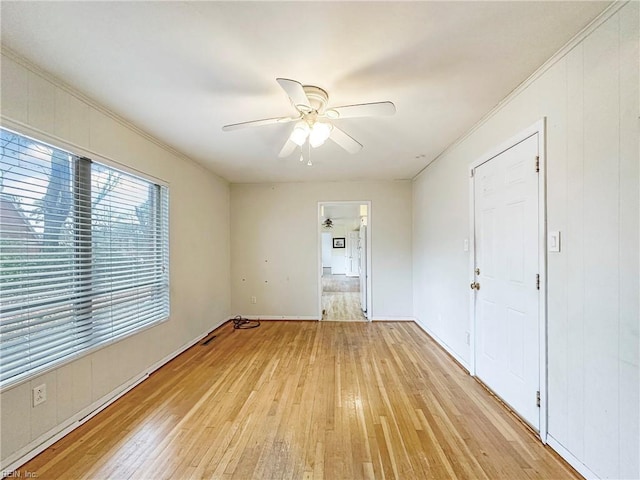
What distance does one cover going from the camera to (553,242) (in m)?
1.72

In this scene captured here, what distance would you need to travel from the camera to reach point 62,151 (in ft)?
6.48

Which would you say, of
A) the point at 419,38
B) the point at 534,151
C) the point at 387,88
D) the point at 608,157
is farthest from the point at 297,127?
the point at 608,157

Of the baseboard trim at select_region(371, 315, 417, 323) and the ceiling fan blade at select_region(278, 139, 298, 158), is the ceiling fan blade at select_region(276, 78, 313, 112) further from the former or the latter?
the baseboard trim at select_region(371, 315, 417, 323)

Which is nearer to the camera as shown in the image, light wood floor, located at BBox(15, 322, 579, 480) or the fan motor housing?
light wood floor, located at BBox(15, 322, 579, 480)

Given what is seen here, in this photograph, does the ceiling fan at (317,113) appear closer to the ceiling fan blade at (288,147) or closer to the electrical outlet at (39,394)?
the ceiling fan blade at (288,147)

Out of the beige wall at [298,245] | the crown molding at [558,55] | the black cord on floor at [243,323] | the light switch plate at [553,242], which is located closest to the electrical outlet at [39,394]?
the black cord on floor at [243,323]

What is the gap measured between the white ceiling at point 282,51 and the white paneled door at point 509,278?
1.90ft

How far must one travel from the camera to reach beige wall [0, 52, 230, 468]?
166 cm

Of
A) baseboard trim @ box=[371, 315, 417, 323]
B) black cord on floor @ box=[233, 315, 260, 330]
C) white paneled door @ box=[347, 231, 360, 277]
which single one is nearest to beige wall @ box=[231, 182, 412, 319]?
baseboard trim @ box=[371, 315, 417, 323]

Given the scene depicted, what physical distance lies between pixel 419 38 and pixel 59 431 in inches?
Answer: 131

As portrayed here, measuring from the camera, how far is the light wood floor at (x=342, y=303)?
5.14 metres

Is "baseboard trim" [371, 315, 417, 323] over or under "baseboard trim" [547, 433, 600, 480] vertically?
under

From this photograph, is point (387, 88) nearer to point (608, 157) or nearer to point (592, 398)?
point (608, 157)

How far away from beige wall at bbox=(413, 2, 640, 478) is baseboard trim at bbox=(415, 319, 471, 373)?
3.85ft
